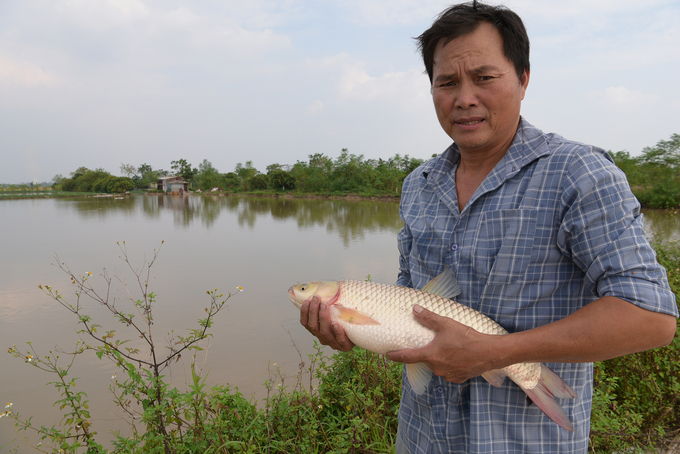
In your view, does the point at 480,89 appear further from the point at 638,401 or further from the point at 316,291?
the point at 638,401

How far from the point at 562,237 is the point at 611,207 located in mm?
138

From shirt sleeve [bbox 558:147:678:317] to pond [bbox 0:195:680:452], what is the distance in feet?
7.18

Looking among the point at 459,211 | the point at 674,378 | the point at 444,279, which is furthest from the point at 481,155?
the point at 674,378

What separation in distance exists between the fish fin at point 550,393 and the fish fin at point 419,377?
31cm

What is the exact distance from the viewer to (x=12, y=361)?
5.25m

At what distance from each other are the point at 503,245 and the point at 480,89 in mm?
519

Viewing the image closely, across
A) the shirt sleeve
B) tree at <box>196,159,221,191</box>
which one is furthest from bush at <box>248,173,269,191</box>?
the shirt sleeve

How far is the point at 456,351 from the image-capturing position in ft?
3.51

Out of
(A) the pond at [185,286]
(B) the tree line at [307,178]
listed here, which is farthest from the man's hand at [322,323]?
(B) the tree line at [307,178]

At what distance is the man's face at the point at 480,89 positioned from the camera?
1233 mm

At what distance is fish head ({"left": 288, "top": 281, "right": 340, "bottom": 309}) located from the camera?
4.96 ft

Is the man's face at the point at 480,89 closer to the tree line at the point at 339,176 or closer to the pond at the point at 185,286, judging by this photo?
the pond at the point at 185,286

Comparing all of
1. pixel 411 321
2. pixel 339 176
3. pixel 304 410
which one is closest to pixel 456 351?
pixel 411 321

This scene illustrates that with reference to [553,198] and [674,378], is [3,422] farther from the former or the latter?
[674,378]
